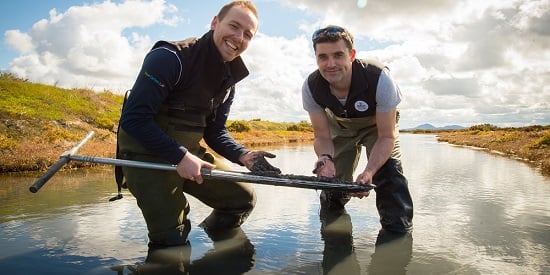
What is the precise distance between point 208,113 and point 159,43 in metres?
0.87

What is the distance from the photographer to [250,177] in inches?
148

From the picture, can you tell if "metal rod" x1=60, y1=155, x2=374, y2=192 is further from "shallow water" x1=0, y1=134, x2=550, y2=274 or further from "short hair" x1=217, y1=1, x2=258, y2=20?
"short hair" x1=217, y1=1, x2=258, y2=20

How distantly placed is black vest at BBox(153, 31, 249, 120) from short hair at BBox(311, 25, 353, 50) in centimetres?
101

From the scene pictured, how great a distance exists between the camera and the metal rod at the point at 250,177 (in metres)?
3.53

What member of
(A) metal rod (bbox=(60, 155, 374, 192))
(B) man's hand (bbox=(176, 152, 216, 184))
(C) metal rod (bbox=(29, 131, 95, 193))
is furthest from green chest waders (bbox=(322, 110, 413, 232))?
(C) metal rod (bbox=(29, 131, 95, 193))

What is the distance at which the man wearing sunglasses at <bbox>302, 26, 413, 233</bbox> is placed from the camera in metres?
4.19

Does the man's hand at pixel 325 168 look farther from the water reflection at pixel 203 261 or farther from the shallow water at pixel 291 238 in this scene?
the water reflection at pixel 203 261

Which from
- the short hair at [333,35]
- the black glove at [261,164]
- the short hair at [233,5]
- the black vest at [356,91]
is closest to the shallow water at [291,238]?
the black glove at [261,164]

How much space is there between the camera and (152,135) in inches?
132

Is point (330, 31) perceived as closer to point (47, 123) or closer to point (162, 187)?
point (162, 187)

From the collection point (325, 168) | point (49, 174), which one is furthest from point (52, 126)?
point (325, 168)

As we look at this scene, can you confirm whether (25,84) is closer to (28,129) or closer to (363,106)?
(28,129)

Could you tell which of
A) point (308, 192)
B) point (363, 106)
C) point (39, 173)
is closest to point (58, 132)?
point (39, 173)

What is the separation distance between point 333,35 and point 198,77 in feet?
4.76
